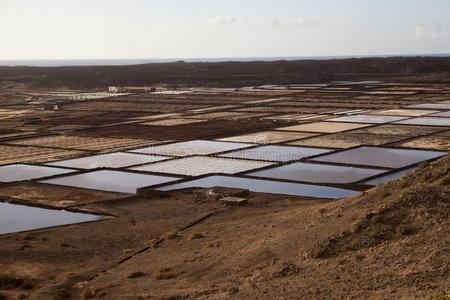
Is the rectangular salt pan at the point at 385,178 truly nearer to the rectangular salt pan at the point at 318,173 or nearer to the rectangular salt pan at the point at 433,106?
the rectangular salt pan at the point at 318,173

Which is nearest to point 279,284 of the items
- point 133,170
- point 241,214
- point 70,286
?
point 70,286

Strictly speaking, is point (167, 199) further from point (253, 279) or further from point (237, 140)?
point (237, 140)

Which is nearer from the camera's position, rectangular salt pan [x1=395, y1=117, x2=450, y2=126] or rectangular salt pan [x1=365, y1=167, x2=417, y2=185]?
rectangular salt pan [x1=365, y1=167, x2=417, y2=185]

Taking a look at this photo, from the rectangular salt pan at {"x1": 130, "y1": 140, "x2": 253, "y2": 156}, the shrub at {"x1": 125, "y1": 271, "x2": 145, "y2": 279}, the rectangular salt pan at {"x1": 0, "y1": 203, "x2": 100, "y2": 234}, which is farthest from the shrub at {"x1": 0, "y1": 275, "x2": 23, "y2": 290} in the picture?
the rectangular salt pan at {"x1": 130, "y1": 140, "x2": 253, "y2": 156}

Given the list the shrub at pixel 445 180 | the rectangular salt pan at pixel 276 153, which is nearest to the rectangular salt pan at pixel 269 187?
the rectangular salt pan at pixel 276 153

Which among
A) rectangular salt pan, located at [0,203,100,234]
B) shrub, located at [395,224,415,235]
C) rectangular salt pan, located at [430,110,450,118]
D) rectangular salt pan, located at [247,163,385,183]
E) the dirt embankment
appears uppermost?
the dirt embankment

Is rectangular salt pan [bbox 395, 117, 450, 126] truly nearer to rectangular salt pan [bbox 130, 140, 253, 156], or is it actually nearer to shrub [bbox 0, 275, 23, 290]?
rectangular salt pan [bbox 130, 140, 253, 156]
